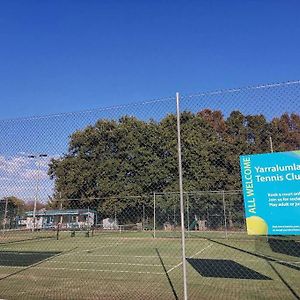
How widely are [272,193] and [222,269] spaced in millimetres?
6185

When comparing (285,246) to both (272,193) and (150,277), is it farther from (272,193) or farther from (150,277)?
(272,193)

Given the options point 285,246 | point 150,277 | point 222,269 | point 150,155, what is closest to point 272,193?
point 150,277

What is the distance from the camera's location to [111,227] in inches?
704

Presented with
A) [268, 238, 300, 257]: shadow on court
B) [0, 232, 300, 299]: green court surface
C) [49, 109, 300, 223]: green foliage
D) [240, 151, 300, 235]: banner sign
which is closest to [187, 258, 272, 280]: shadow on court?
[0, 232, 300, 299]: green court surface

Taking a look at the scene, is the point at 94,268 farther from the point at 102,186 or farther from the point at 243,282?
the point at 102,186

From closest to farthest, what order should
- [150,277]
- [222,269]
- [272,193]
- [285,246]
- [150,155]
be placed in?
[272,193] → [150,277] → [222,269] → [285,246] → [150,155]

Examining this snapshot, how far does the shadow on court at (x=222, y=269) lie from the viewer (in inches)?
393

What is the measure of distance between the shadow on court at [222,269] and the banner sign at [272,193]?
4278 mm

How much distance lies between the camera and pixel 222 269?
11453 mm

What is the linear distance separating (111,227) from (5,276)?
309 inches

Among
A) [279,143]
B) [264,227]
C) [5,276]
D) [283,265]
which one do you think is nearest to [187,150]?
[283,265]

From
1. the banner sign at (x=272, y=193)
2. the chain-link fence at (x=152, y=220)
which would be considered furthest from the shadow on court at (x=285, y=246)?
the banner sign at (x=272, y=193)

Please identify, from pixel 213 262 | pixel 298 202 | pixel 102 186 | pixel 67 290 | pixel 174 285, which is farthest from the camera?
pixel 102 186

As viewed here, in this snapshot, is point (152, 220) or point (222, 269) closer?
point (222, 269)
